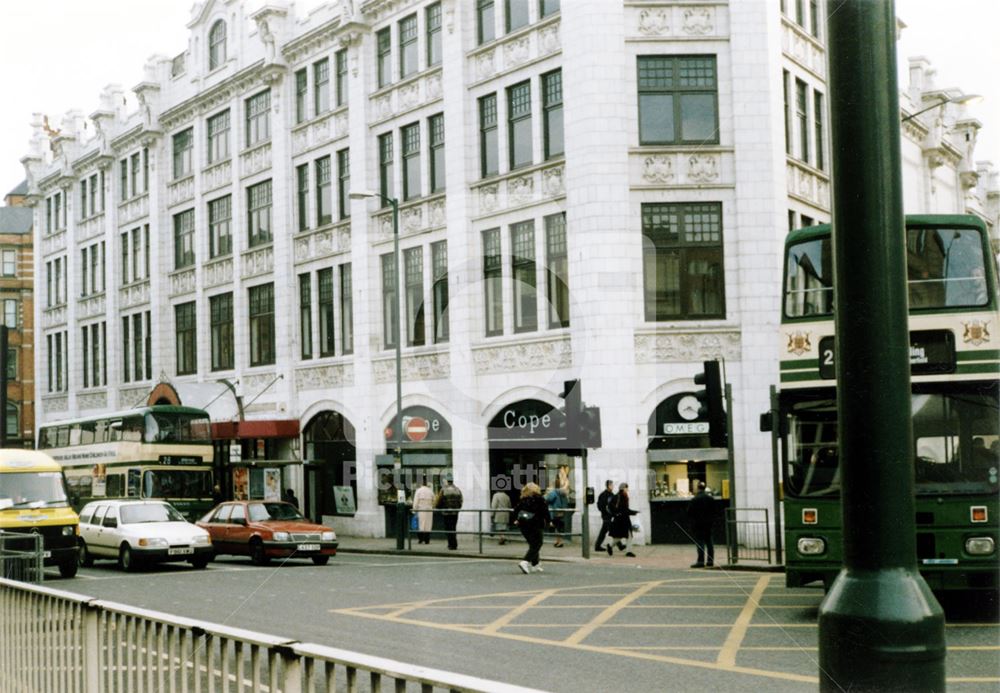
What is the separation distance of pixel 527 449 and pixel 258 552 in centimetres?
863

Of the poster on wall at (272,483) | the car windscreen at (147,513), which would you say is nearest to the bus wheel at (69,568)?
the car windscreen at (147,513)

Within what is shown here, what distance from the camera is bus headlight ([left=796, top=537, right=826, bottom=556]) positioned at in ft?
44.9

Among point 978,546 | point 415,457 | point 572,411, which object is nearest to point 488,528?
point 415,457

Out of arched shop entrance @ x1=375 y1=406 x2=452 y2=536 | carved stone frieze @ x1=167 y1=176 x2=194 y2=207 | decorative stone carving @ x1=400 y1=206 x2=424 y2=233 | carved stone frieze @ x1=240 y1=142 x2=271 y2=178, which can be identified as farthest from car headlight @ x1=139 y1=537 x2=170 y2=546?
carved stone frieze @ x1=167 y1=176 x2=194 y2=207

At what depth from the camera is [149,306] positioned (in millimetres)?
51250

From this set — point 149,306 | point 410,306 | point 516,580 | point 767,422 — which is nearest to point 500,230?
point 410,306

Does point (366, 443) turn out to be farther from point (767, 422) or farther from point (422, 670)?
point (422, 670)

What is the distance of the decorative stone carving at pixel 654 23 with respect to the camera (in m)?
30.0

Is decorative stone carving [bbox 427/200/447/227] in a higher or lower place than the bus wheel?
higher

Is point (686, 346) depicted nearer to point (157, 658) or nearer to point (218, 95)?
point (218, 95)

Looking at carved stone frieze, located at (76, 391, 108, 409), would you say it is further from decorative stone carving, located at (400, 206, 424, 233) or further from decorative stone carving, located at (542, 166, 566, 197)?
decorative stone carving, located at (542, 166, 566, 197)

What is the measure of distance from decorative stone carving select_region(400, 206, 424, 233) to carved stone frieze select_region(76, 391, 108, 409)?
24905 millimetres

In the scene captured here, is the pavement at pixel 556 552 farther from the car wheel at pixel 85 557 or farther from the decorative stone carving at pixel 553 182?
the decorative stone carving at pixel 553 182

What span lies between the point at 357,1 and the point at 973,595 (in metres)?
27.8
